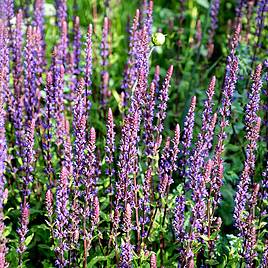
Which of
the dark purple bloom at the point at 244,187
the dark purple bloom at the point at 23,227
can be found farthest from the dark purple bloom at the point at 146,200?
the dark purple bloom at the point at 23,227

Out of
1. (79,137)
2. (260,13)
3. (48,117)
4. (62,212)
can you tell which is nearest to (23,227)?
(62,212)

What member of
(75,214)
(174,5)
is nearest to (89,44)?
(75,214)

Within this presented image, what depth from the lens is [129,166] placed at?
12.3 feet

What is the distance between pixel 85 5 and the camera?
7.81 m

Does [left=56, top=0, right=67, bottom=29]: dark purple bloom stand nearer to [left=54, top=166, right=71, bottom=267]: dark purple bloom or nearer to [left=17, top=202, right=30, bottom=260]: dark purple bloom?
[left=54, top=166, right=71, bottom=267]: dark purple bloom

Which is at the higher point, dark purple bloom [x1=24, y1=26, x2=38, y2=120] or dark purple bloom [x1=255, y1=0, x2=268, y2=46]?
dark purple bloom [x1=255, y1=0, x2=268, y2=46]

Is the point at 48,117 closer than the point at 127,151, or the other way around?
the point at 127,151

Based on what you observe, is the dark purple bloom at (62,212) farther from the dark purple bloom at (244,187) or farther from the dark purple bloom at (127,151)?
the dark purple bloom at (244,187)

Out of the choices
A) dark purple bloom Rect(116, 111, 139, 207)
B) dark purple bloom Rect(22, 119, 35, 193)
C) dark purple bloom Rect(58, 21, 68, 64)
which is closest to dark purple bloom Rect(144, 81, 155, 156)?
dark purple bloom Rect(116, 111, 139, 207)

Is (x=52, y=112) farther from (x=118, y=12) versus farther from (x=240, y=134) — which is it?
(x=118, y=12)

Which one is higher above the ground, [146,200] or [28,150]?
[28,150]

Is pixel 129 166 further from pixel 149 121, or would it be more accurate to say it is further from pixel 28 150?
pixel 28 150

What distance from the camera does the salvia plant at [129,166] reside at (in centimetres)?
379

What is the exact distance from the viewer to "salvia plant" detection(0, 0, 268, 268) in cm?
379
